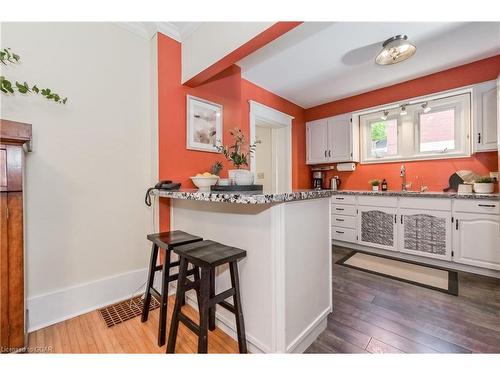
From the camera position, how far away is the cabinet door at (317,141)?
383 cm

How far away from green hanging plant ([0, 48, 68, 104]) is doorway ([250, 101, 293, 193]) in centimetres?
247

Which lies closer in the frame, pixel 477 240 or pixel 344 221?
pixel 477 240

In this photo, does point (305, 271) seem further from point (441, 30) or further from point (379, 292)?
point (441, 30)

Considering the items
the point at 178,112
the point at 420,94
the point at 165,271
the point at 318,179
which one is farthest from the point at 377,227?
the point at 178,112

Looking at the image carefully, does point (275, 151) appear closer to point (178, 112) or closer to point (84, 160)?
point (178, 112)

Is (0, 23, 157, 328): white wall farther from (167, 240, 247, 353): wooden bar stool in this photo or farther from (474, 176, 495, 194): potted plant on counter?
(474, 176, 495, 194): potted plant on counter

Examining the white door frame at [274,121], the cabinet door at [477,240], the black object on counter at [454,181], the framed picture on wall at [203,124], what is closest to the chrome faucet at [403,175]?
the black object on counter at [454,181]

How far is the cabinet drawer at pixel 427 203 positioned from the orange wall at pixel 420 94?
0.56 metres

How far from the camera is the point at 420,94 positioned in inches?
116

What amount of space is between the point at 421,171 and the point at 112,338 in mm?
3913

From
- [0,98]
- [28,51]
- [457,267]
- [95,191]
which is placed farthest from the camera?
[457,267]
